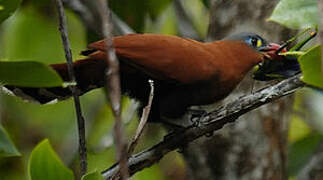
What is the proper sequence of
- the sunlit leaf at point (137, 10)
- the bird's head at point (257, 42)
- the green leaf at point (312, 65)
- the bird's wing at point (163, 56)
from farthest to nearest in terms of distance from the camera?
the sunlit leaf at point (137, 10), the bird's head at point (257, 42), the bird's wing at point (163, 56), the green leaf at point (312, 65)

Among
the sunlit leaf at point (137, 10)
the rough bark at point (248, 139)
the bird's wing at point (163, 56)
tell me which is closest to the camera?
the bird's wing at point (163, 56)

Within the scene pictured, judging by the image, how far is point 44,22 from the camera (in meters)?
3.09

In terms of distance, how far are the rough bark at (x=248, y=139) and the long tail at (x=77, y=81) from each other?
1.63 ft

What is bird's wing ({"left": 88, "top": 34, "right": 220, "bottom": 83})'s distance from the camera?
2135 millimetres

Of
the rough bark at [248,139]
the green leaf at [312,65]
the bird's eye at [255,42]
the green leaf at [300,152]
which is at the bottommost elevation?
the green leaf at [300,152]

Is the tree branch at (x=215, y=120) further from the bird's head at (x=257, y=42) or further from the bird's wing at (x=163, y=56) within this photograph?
the bird's head at (x=257, y=42)

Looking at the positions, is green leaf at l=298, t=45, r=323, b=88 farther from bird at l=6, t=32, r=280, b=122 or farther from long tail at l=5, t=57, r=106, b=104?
long tail at l=5, t=57, r=106, b=104

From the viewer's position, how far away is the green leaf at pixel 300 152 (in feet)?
9.43

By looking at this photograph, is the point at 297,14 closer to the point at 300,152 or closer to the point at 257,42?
the point at 257,42

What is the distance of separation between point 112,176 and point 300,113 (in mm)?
1620

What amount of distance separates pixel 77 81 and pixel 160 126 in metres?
0.83

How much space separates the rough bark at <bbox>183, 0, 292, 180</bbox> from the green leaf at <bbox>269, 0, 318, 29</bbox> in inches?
41.6

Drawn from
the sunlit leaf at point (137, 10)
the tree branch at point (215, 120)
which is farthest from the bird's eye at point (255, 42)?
the sunlit leaf at point (137, 10)

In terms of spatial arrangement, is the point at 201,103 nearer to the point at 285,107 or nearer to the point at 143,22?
the point at 285,107
